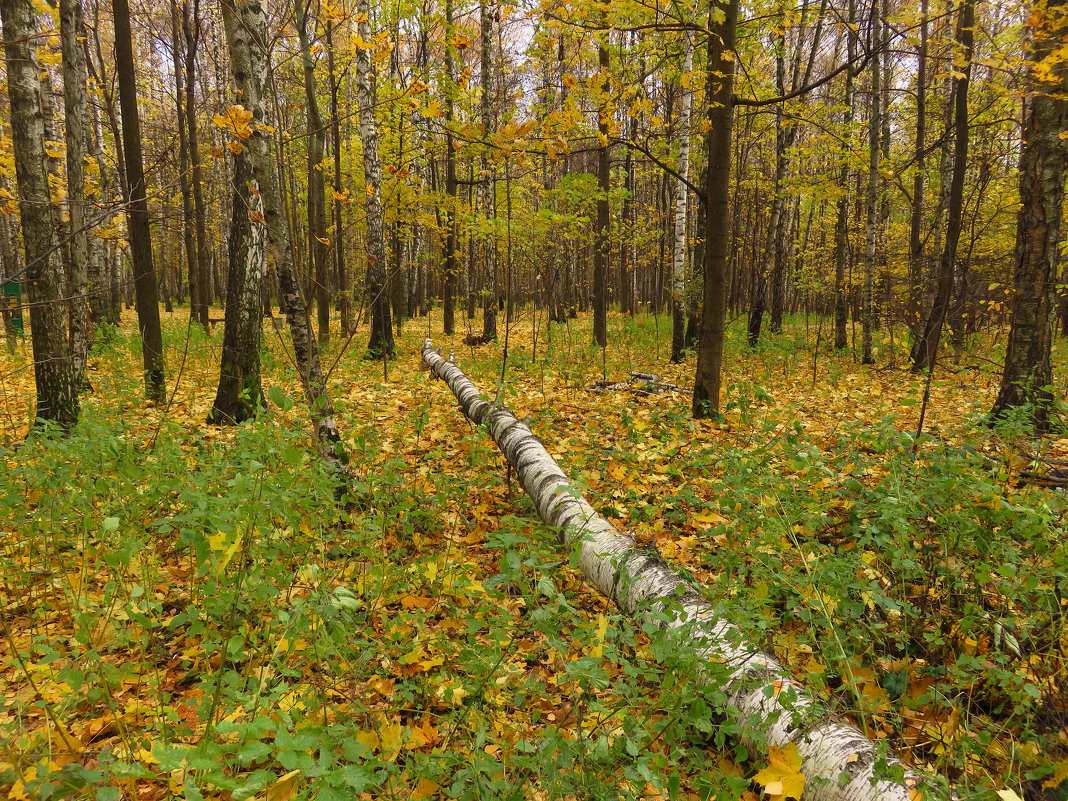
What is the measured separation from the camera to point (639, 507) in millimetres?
3869

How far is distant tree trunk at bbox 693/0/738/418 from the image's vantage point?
527cm

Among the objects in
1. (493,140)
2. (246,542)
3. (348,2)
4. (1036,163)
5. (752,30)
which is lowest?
(246,542)

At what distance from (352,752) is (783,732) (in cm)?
158

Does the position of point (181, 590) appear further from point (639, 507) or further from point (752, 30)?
point (752, 30)

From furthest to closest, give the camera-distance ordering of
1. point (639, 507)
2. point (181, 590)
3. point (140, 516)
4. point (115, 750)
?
1. point (639, 507)
2. point (140, 516)
3. point (181, 590)
4. point (115, 750)

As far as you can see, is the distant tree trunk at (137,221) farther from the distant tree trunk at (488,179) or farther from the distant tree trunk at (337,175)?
the distant tree trunk at (488,179)

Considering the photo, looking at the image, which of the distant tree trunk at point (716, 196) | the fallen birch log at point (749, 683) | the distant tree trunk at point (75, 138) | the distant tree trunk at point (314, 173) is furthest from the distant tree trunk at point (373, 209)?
→ the fallen birch log at point (749, 683)

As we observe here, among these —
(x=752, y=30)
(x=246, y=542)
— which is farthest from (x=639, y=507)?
(x=752, y=30)

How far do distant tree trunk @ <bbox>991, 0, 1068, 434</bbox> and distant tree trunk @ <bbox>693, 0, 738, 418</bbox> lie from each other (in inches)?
102

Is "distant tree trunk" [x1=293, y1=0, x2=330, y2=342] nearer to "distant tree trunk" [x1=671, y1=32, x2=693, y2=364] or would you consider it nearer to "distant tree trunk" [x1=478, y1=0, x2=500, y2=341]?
"distant tree trunk" [x1=478, y1=0, x2=500, y2=341]

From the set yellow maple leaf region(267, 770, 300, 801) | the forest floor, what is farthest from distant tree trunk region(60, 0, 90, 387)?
yellow maple leaf region(267, 770, 300, 801)

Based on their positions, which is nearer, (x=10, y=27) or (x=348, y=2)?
(x=10, y=27)

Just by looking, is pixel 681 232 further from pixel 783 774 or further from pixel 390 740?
pixel 390 740

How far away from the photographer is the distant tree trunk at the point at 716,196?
17.3ft
